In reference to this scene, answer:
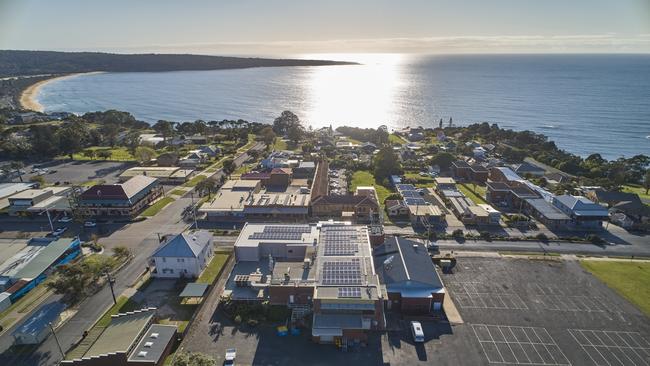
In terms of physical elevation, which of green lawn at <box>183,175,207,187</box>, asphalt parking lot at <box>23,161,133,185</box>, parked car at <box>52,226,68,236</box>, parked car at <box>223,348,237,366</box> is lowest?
asphalt parking lot at <box>23,161,133,185</box>

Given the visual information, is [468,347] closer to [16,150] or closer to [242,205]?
[242,205]

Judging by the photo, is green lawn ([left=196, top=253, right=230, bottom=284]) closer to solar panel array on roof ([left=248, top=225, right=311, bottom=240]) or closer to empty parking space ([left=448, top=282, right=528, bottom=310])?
solar panel array on roof ([left=248, top=225, right=311, bottom=240])

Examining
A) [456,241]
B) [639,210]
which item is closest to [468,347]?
[456,241]

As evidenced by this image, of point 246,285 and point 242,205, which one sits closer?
point 246,285

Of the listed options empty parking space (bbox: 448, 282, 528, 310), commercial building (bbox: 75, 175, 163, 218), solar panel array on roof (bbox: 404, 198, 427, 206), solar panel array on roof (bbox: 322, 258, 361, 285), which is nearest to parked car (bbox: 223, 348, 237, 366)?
solar panel array on roof (bbox: 322, 258, 361, 285)

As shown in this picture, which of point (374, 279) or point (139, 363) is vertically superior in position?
point (374, 279)

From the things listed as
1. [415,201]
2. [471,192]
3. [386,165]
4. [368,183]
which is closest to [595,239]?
[471,192]

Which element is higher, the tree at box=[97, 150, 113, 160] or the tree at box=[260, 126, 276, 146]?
the tree at box=[260, 126, 276, 146]

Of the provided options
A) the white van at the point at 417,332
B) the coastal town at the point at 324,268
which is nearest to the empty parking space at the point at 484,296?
the coastal town at the point at 324,268
